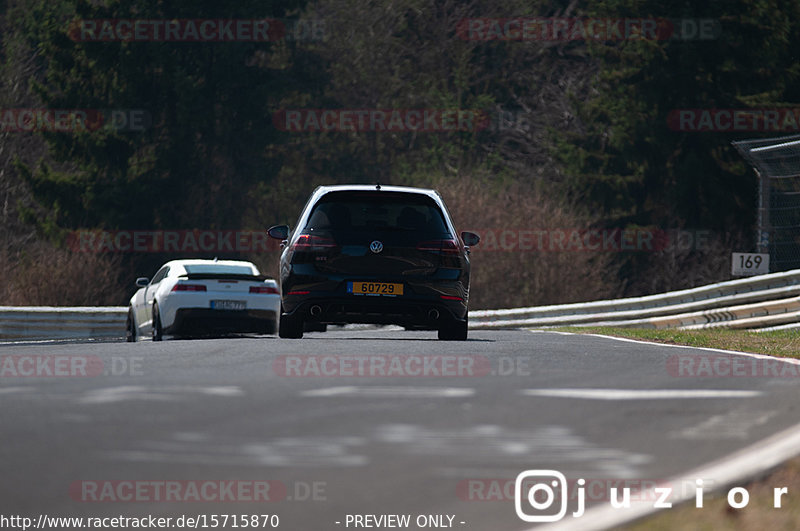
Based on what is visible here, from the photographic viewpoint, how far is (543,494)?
19.3 ft

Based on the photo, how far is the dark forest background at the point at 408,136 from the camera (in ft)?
131

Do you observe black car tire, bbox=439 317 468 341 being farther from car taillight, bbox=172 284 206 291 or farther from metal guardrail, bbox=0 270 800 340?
metal guardrail, bbox=0 270 800 340

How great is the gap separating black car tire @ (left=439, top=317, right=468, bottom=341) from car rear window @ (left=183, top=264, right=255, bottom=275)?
4.95m

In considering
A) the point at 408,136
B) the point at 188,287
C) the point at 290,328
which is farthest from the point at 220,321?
the point at 408,136

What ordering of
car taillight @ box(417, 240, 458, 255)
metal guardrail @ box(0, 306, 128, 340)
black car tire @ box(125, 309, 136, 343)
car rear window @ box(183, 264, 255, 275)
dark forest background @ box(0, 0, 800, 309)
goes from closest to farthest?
car taillight @ box(417, 240, 458, 255) → car rear window @ box(183, 264, 255, 275) → black car tire @ box(125, 309, 136, 343) → metal guardrail @ box(0, 306, 128, 340) → dark forest background @ box(0, 0, 800, 309)

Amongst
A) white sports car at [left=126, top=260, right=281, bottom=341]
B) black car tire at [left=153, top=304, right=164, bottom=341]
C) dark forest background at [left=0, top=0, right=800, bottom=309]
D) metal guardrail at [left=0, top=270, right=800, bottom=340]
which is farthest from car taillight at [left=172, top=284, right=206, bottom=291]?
dark forest background at [left=0, top=0, right=800, bottom=309]

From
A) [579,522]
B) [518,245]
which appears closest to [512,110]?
[518,245]

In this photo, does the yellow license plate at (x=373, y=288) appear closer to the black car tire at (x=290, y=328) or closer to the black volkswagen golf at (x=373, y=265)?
the black volkswagen golf at (x=373, y=265)

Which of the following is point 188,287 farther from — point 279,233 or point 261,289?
point 279,233

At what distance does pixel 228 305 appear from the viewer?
18.8 m

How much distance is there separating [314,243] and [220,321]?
14.9 ft

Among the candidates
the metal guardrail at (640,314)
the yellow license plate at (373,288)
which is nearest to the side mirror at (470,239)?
the yellow license plate at (373,288)

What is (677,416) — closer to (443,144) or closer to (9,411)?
(9,411)

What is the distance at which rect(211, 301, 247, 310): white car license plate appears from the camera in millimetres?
18734
